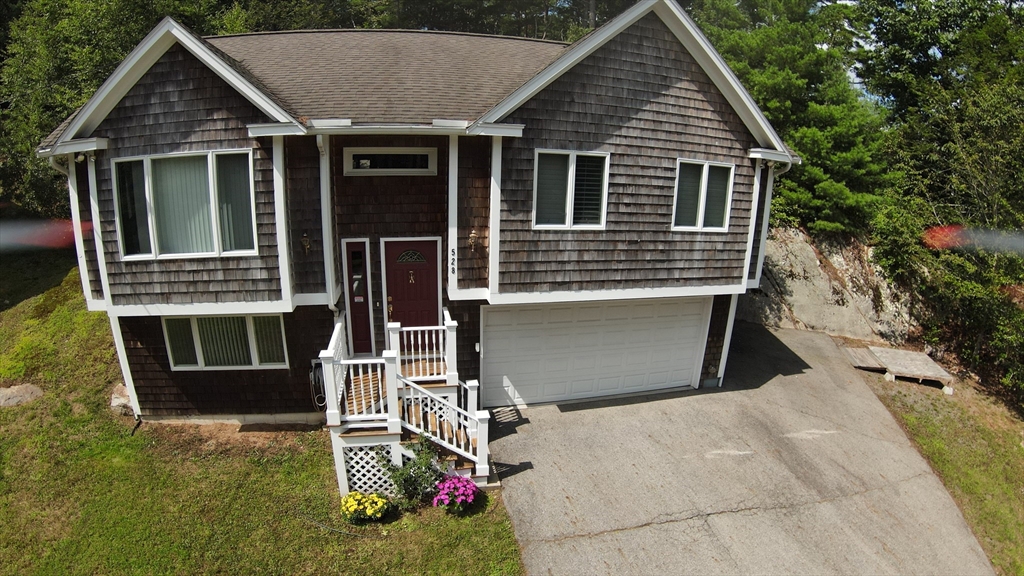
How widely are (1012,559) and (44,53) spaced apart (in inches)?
1131

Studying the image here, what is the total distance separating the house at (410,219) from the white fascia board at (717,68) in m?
0.04

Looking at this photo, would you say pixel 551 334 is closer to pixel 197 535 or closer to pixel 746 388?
pixel 746 388

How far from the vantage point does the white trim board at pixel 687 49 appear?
802 cm

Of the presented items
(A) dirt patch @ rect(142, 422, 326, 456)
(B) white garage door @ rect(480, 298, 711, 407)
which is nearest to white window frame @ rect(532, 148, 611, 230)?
(B) white garage door @ rect(480, 298, 711, 407)

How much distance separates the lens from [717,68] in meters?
9.11

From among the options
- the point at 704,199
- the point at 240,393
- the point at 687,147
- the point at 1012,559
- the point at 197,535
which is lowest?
the point at 1012,559

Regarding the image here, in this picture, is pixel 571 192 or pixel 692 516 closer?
pixel 692 516

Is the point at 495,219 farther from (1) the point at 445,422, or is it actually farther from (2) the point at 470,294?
(1) the point at 445,422

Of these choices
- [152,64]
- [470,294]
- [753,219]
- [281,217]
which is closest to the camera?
[152,64]

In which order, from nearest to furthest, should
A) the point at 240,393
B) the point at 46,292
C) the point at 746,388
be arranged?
the point at 240,393 → the point at 746,388 → the point at 46,292

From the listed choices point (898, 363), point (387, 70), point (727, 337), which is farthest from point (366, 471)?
point (898, 363)

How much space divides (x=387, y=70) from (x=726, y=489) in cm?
1011

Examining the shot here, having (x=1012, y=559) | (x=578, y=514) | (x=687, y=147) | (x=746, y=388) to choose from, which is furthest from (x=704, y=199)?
(x=1012, y=559)

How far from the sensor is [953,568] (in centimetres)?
741
